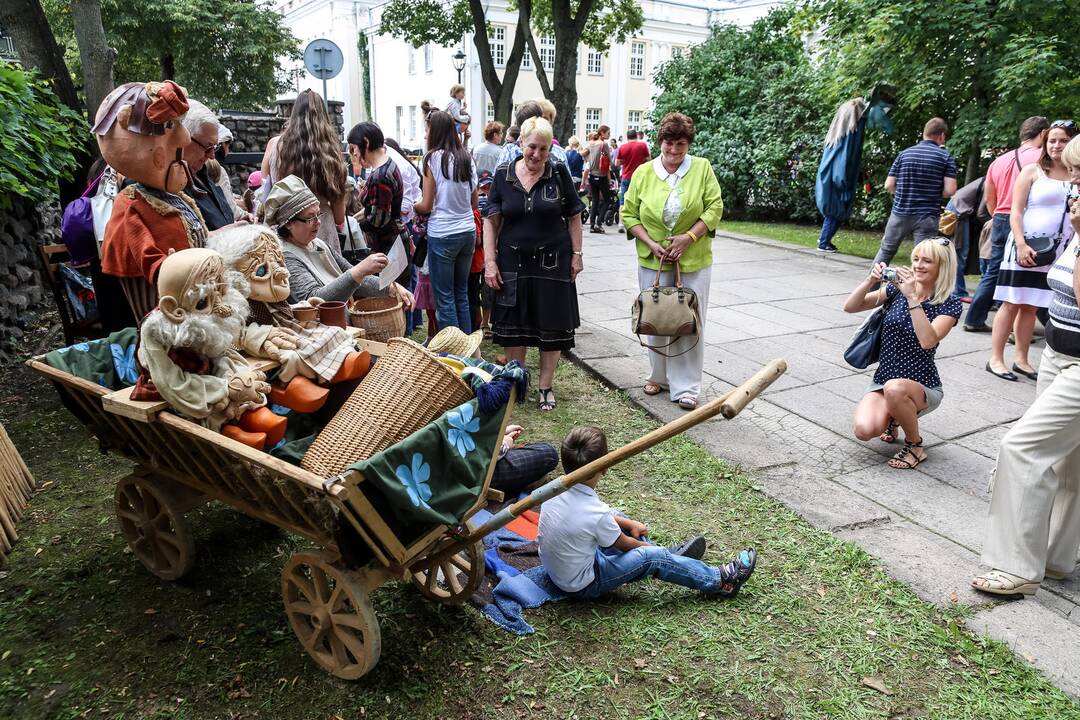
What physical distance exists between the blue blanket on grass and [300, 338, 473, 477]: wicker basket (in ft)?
3.48

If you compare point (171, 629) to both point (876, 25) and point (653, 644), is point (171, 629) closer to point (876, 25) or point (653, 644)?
point (653, 644)

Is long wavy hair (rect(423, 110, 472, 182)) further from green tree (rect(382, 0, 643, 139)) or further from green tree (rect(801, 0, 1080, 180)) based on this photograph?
green tree (rect(382, 0, 643, 139))

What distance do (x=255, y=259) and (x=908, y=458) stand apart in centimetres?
393

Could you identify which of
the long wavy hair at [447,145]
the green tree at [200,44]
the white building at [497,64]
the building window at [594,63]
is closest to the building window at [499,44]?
the white building at [497,64]

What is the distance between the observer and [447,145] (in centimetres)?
574

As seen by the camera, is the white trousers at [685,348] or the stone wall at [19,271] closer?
the white trousers at [685,348]

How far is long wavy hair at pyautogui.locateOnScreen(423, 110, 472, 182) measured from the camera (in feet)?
18.6

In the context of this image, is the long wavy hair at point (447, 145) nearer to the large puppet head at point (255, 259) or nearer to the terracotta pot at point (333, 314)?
the terracotta pot at point (333, 314)

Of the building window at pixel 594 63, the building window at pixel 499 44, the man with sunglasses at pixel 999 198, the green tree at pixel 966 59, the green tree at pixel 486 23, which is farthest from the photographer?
the building window at pixel 594 63

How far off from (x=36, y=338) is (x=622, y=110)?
3813 centimetres

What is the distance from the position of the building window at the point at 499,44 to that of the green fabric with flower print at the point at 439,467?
38.4 metres

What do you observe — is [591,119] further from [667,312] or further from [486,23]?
[667,312]

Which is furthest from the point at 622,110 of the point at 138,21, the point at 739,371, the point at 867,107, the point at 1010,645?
the point at 1010,645

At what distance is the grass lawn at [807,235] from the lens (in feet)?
41.1
